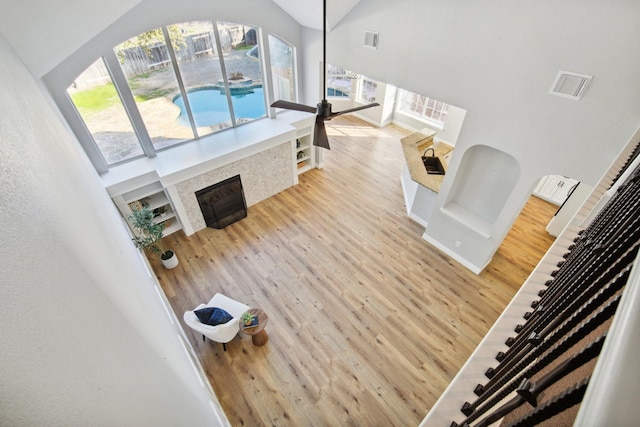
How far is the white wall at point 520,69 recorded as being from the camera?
3086mm

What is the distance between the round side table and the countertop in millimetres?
3895

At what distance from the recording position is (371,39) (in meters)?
4.99

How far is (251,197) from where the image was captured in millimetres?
6906

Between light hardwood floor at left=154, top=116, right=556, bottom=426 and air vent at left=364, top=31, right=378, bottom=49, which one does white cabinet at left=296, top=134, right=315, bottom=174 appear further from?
air vent at left=364, top=31, right=378, bottom=49

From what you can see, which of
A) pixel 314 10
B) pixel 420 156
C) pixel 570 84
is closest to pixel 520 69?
pixel 570 84

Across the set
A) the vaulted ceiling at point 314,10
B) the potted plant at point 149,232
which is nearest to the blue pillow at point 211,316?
the potted plant at point 149,232

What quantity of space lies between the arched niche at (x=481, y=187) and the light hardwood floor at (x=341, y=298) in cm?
99

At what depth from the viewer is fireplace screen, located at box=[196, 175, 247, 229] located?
6043 millimetres

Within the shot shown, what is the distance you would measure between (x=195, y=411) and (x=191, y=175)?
14.3 ft

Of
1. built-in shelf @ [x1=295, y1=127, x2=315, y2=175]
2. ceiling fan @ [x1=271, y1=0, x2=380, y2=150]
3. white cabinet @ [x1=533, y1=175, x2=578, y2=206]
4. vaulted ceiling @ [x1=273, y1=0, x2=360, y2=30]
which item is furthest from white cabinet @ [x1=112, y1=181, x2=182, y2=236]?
white cabinet @ [x1=533, y1=175, x2=578, y2=206]

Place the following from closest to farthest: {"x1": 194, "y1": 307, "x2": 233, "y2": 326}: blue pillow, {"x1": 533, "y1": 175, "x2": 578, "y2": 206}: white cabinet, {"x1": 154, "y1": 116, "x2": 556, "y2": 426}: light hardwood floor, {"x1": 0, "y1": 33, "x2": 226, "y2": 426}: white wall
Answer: {"x1": 0, "y1": 33, "x2": 226, "y2": 426}: white wall, {"x1": 154, "y1": 116, "x2": 556, "y2": 426}: light hardwood floor, {"x1": 194, "y1": 307, "x2": 233, "y2": 326}: blue pillow, {"x1": 533, "y1": 175, "x2": 578, "y2": 206}: white cabinet

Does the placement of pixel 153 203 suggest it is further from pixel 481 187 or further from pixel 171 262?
pixel 481 187

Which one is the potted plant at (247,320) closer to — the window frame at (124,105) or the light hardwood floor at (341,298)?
the light hardwood floor at (341,298)

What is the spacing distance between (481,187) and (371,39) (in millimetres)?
3143
